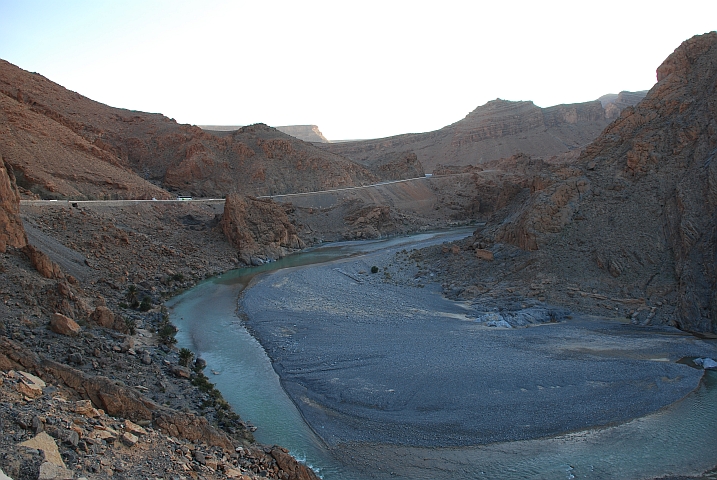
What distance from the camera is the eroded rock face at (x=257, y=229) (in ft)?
133

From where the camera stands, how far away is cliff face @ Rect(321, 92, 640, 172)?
102438 millimetres

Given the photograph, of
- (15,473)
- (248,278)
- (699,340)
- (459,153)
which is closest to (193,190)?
(248,278)

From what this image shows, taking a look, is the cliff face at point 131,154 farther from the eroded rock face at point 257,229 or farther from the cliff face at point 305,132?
the cliff face at point 305,132

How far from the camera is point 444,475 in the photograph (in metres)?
11.8

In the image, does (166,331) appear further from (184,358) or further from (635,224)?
(635,224)

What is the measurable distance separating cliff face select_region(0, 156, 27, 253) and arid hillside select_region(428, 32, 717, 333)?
61.0ft

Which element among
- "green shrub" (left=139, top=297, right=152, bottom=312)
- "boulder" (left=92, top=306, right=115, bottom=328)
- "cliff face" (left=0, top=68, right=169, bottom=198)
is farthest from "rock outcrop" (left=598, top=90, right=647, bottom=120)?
"boulder" (left=92, top=306, right=115, bottom=328)

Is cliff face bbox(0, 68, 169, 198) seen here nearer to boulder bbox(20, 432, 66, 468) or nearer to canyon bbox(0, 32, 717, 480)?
canyon bbox(0, 32, 717, 480)

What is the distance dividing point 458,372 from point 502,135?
320 ft

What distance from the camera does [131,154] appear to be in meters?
57.0

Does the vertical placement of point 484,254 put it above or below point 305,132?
below

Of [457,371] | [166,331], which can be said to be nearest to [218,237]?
[166,331]

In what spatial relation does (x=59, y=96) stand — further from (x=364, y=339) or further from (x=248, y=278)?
(x=364, y=339)

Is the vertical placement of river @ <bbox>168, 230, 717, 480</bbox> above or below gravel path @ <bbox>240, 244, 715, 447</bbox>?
below
